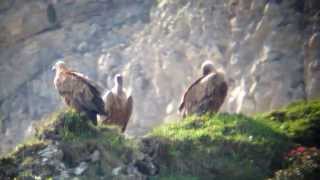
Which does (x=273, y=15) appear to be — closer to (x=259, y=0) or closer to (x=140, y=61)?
(x=259, y=0)

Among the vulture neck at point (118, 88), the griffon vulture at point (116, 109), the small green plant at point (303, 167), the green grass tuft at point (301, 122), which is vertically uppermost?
the vulture neck at point (118, 88)

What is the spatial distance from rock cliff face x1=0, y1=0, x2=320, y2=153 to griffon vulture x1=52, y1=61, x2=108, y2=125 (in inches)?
316

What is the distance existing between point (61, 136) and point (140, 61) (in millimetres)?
13993

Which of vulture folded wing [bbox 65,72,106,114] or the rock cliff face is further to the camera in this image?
the rock cliff face

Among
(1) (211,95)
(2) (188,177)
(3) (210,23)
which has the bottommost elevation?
(2) (188,177)

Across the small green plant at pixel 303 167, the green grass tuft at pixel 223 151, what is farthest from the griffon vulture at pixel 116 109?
the small green plant at pixel 303 167

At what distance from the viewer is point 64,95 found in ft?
63.5

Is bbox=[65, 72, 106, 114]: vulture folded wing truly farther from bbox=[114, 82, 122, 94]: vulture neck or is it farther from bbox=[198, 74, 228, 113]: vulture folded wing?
bbox=[198, 74, 228, 113]: vulture folded wing

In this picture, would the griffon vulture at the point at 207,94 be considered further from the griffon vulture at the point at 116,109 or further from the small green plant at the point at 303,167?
the small green plant at the point at 303,167

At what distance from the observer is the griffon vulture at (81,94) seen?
1872cm

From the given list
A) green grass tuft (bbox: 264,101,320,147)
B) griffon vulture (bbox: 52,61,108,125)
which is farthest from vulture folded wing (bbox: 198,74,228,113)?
griffon vulture (bbox: 52,61,108,125)

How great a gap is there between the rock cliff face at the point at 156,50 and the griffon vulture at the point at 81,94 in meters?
8.04

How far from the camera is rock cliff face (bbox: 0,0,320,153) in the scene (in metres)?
25.7

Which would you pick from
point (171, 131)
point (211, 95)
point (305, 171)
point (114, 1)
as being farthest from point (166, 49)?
point (305, 171)
